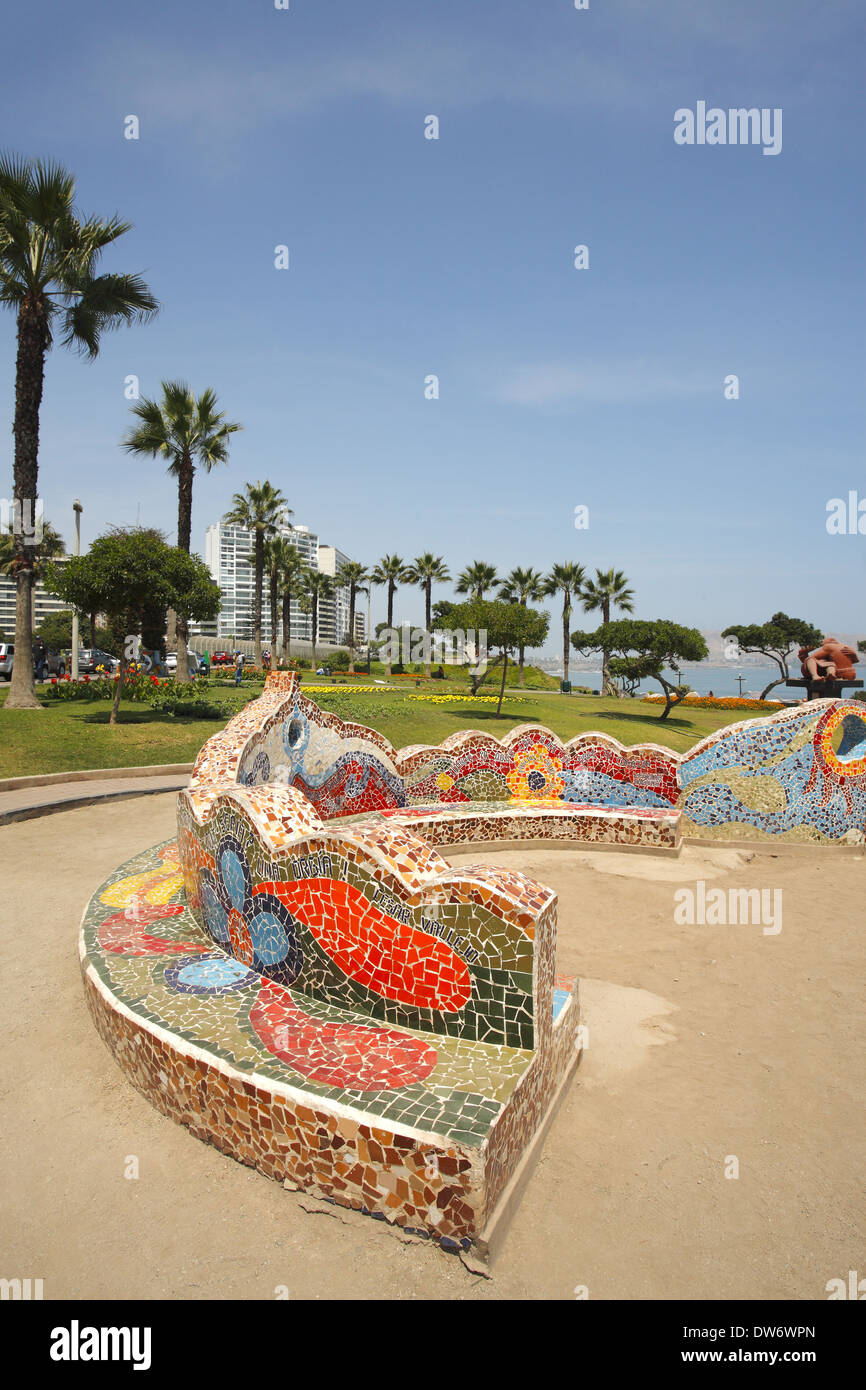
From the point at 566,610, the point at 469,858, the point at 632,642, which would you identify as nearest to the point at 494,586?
the point at 566,610

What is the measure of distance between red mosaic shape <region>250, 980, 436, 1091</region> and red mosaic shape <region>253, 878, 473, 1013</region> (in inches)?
8.5

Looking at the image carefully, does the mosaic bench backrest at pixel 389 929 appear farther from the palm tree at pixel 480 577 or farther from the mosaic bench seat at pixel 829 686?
the palm tree at pixel 480 577

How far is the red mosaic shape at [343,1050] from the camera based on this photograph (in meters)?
3.46

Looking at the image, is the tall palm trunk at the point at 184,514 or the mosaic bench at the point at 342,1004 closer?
the mosaic bench at the point at 342,1004

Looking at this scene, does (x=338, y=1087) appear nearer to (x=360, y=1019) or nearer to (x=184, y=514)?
(x=360, y=1019)

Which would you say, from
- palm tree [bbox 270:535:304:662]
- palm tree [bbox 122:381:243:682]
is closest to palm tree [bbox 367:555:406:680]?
palm tree [bbox 270:535:304:662]

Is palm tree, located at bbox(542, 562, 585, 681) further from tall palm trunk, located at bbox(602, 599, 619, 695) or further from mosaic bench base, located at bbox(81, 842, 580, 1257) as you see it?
mosaic bench base, located at bbox(81, 842, 580, 1257)

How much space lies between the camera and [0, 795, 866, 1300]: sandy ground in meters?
2.95

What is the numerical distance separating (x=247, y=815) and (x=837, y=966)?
4.85 meters

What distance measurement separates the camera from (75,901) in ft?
24.5

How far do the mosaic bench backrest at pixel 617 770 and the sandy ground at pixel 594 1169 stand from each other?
3206mm


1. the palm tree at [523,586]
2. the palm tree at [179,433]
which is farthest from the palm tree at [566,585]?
the palm tree at [179,433]
